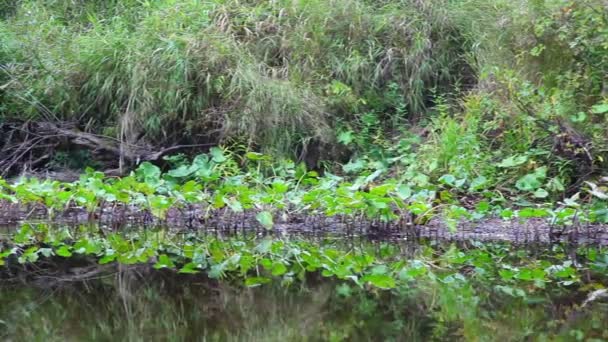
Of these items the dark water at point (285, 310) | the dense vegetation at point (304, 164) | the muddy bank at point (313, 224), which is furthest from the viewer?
the muddy bank at point (313, 224)

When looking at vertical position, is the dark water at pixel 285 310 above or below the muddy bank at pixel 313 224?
above

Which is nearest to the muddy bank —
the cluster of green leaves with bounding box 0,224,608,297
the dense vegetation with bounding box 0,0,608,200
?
the cluster of green leaves with bounding box 0,224,608,297

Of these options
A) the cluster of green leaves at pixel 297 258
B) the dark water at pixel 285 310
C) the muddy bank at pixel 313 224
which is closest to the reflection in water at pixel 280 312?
the dark water at pixel 285 310

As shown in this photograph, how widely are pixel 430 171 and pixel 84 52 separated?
355 centimetres

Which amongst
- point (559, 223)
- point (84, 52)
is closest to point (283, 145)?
point (84, 52)

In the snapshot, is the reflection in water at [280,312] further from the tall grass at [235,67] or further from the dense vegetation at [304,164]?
the tall grass at [235,67]

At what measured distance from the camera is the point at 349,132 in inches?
308

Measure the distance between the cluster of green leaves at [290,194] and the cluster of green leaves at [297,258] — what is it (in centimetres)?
28

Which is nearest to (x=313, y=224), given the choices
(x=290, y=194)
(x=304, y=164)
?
(x=290, y=194)

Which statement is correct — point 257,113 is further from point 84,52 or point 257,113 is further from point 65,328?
point 65,328

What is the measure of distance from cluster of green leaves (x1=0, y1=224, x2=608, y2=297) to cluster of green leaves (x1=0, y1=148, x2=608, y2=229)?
0.92 ft

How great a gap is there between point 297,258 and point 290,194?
1192mm

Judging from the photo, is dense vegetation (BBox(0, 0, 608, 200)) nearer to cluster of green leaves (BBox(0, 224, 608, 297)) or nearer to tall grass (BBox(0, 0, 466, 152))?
tall grass (BBox(0, 0, 466, 152))

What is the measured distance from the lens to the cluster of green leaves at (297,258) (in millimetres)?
4973
